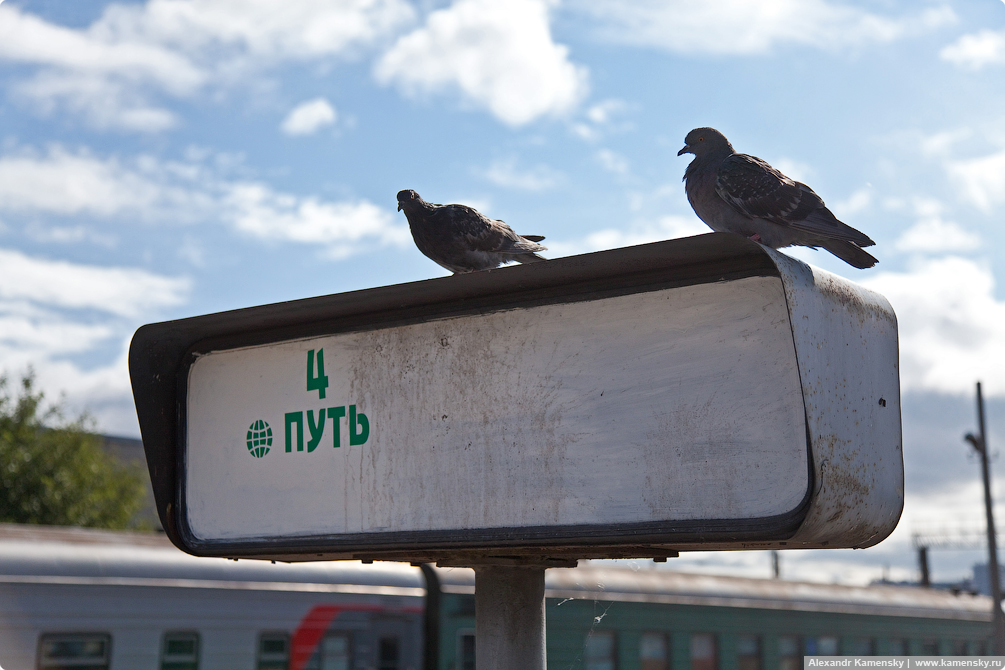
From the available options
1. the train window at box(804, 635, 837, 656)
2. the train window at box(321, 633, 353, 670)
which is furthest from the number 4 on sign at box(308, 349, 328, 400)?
the train window at box(804, 635, 837, 656)

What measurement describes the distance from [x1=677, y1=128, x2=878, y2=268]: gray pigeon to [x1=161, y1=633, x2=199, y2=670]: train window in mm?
6655

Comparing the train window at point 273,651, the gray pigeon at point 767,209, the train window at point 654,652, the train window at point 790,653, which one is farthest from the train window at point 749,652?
the gray pigeon at point 767,209

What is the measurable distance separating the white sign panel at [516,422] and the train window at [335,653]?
703 centimetres

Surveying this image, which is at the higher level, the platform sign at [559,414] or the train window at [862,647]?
the platform sign at [559,414]

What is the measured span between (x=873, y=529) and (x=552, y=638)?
8817 mm

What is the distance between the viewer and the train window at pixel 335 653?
860cm

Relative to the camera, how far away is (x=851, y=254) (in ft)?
7.26

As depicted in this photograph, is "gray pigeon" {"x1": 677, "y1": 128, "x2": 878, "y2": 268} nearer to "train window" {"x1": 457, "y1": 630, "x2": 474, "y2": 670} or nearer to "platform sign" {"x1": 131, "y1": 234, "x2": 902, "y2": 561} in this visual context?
"platform sign" {"x1": 131, "y1": 234, "x2": 902, "y2": 561}

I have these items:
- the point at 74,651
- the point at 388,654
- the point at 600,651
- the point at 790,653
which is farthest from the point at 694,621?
the point at 74,651

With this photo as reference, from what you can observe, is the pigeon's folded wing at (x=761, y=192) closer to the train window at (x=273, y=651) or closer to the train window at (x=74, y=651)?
the train window at (x=74, y=651)

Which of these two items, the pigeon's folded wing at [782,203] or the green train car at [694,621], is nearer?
the pigeon's folded wing at [782,203]

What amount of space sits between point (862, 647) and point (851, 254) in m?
12.9

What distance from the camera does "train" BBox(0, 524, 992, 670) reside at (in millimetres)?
7289

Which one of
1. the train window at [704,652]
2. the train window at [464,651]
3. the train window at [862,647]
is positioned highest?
the train window at [464,651]
